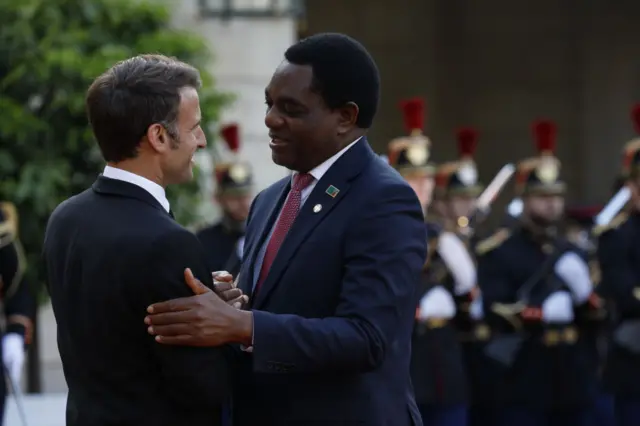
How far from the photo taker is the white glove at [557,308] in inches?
384

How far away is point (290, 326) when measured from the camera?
3.60 metres

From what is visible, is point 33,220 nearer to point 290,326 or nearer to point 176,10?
point 176,10

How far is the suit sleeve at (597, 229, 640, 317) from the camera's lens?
8.58 meters

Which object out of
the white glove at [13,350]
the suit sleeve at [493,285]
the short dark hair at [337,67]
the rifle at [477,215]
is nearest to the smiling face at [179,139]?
the short dark hair at [337,67]

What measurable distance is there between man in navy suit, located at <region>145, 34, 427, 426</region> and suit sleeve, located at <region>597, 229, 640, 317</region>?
16.1 ft

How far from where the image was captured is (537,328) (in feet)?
32.3

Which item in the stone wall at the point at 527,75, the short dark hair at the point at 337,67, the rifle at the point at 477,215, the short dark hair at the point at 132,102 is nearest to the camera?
the short dark hair at the point at 132,102

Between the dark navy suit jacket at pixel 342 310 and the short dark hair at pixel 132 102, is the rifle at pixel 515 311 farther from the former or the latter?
the short dark hair at pixel 132 102

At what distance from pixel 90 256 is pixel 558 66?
14.6 meters

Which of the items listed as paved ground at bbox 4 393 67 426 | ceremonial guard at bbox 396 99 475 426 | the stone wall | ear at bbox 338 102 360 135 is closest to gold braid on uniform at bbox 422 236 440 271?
ceremonial guard at bbox 396 99 475 426

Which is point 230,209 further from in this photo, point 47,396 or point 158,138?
point 158,138

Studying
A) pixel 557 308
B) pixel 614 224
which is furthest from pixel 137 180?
pixel 557 308

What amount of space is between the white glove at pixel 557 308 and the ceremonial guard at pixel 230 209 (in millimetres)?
1938

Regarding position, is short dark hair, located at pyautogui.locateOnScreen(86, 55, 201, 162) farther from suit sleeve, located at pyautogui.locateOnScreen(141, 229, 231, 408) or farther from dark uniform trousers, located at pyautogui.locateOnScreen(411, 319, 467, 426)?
dark uniform trousers, located at pyautogui.locateOnScreen(411, 319, 467, 426)
